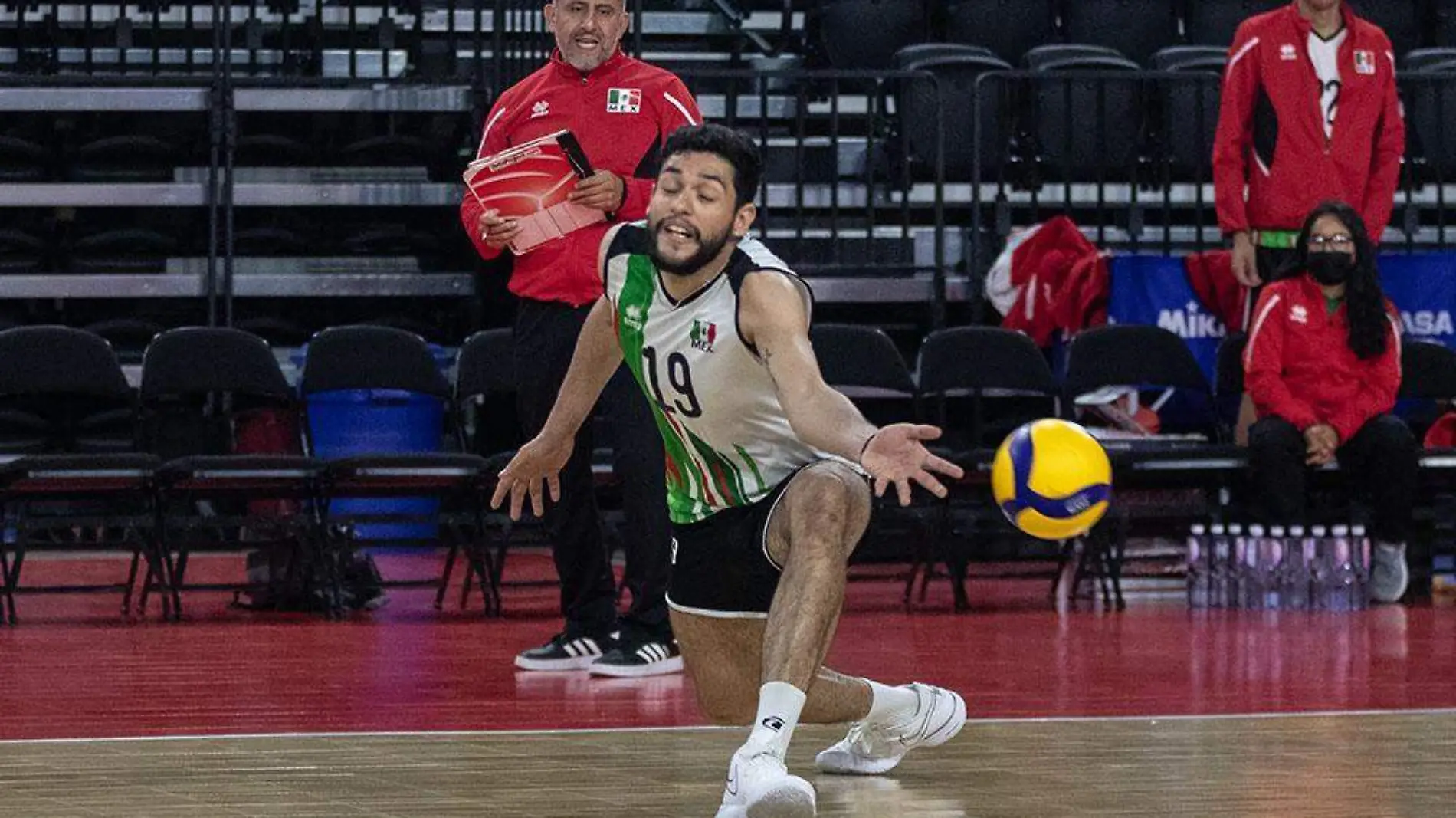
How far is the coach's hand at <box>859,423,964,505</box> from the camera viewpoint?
13.4ft

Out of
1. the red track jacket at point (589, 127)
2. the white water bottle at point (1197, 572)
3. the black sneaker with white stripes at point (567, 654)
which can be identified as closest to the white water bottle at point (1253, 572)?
the white water bottle at point (1197, 572)

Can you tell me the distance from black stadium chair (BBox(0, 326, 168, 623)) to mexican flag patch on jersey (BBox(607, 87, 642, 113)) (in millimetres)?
2743

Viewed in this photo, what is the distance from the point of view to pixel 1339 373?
10.1m

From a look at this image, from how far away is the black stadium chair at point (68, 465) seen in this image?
8969 mm

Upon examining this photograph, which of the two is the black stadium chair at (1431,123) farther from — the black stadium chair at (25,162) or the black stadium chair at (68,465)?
the black stadium chair at (25,162)

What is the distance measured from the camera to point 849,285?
1180 cm

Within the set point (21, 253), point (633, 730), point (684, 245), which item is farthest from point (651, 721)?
point (21, 253)

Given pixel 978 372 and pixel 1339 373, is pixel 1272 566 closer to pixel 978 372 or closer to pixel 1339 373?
pixel 1339 373

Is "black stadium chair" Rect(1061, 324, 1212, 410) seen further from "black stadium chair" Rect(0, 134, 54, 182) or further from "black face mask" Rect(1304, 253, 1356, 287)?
"black stadium chair" Rect(0, 134, 54, 182)

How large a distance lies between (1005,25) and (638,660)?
7.77 metres

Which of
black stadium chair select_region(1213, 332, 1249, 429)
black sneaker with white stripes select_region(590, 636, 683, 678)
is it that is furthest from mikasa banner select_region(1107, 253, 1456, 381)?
black sneaker with white stripes select_region(590, 636, 683, 678)

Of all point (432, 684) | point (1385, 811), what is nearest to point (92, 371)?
point (432, 684)

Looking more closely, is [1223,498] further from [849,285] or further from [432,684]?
[432,684]

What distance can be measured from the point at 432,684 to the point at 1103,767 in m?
2.37
